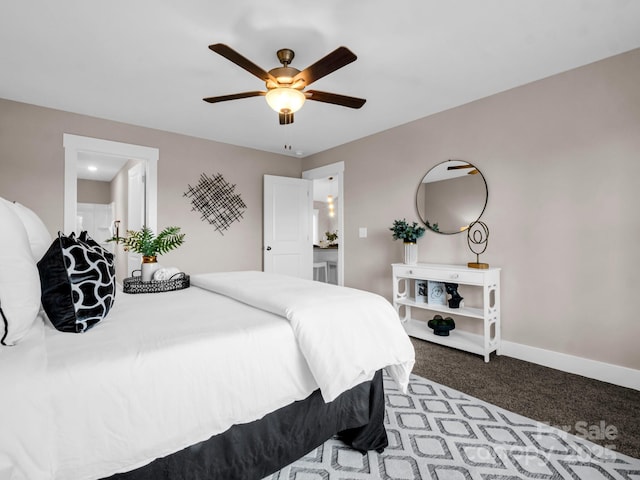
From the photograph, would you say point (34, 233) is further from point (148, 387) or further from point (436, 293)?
point (436, 293)

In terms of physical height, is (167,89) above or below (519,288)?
above

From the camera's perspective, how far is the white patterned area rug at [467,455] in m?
1.45

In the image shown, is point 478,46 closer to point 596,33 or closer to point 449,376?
point 596,33

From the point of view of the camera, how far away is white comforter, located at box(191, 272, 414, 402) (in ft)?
4.25

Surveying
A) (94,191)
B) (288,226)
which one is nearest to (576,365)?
(288,226)

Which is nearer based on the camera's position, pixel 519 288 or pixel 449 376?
pixel 449 376

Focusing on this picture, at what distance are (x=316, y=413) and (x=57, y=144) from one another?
3.70m

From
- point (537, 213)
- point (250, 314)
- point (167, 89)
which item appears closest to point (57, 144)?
point (167, 89)

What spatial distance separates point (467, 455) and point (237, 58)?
2422mm

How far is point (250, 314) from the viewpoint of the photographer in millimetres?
1480

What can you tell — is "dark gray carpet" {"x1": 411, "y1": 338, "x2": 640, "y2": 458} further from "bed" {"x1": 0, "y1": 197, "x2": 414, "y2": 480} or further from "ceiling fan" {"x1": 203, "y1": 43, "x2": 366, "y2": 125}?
"ceiling fan" {"x1": 203, "y1": 43, "x2": 366, "y2": 125}

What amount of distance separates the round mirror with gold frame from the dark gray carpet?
1.30m

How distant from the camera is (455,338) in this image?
315 cm

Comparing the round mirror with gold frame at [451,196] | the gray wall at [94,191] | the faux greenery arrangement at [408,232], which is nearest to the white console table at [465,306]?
the faux greenery arrangement at [408,232]
